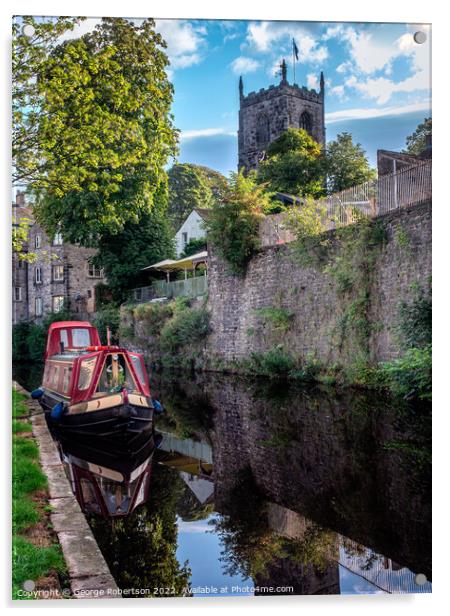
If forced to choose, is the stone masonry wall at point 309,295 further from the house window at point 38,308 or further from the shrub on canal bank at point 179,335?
the house window at point 38,308

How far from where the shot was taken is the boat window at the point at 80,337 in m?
10.4

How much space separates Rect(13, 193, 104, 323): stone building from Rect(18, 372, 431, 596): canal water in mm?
2154

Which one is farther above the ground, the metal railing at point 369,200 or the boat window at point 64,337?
the metal railing at point 369,200

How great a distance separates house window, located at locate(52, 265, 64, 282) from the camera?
8672 millimetres

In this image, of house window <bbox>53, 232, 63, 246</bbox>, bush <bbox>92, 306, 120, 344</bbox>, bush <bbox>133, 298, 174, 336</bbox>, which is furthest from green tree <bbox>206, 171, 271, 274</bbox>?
house window <bbox>53, 232, 63, 246</bbox>

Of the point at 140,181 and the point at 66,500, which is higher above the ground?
the point at 140,181

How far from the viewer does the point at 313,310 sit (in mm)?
16219

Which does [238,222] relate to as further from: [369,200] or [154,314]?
[369,200]

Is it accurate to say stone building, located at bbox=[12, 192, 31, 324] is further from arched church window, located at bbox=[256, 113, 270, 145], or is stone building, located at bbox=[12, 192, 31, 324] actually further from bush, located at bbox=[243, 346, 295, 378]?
bush, located at bbox=[243, 346, 295, 378]

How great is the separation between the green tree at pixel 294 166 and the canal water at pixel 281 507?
174 inches

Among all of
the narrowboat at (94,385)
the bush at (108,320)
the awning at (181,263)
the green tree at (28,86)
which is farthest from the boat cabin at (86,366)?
the awning at (181,263)

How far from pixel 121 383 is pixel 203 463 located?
6.81 feet

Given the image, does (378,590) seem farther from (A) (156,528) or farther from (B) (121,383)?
(B) (121,383)
